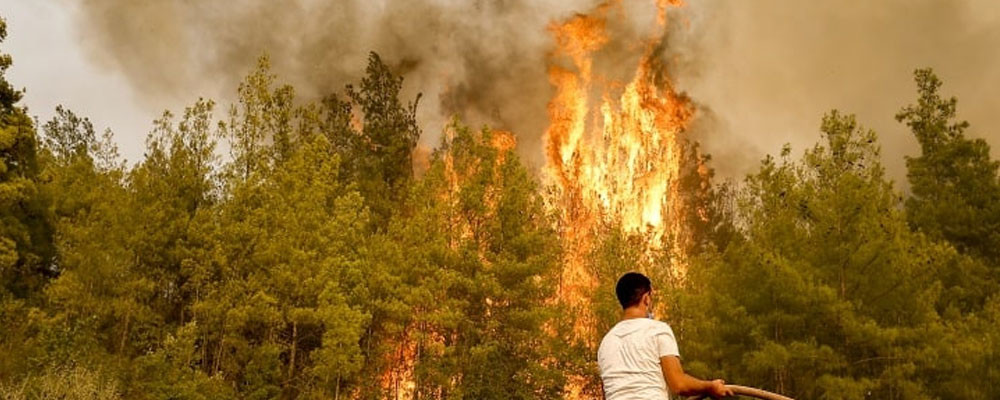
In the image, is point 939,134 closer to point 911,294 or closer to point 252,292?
point 911,294

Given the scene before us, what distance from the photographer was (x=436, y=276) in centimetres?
3322

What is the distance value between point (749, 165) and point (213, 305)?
63480mm

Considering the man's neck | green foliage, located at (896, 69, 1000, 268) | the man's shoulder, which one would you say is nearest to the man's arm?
the man's shoulder

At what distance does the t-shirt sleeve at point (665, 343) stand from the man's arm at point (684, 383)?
0.11ft

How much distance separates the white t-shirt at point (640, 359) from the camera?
5.39 meters

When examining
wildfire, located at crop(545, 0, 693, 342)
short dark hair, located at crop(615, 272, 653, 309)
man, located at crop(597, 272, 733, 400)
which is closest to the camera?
man, located at crop(597, 272, 733, 400)

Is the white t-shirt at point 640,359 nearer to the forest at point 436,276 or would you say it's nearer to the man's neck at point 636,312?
the man's neck at point 636,312

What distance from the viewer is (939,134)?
36875 mm

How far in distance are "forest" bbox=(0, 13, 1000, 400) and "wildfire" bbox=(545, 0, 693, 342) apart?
34284mm

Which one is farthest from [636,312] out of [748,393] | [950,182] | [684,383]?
[950,182]

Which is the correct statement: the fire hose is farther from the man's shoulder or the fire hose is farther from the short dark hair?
the short dark hair

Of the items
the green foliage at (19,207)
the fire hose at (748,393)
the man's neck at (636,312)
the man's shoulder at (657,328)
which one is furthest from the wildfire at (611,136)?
the man's shoulder at (657,328)

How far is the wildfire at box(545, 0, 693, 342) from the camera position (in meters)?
75.1

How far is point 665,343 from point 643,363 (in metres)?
0.19
